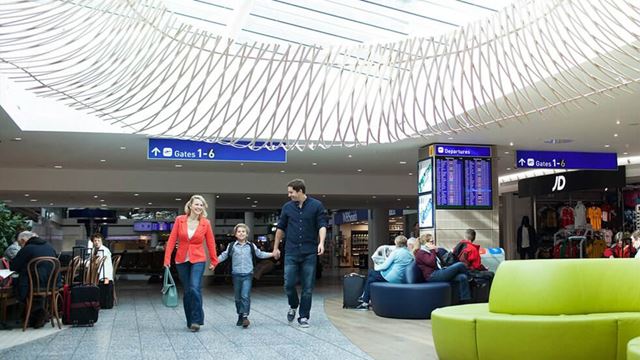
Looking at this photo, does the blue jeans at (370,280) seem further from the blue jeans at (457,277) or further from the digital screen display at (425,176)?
the digital screen display at (425,176)

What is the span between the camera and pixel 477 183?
40.0 ft

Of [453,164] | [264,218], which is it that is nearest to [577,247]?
[453,164]

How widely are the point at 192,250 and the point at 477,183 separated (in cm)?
702

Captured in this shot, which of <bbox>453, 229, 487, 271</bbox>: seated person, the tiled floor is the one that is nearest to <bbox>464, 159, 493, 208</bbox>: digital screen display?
<bbox>453, 229, 487, 271</bbox>: seated person

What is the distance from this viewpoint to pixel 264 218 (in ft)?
119

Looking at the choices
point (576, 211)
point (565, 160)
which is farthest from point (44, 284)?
point (576, 211)

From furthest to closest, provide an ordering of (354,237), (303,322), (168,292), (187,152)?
(354,237) → (187,152) → (168,292) → (303,322)

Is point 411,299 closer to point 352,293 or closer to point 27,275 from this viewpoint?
point 352,293

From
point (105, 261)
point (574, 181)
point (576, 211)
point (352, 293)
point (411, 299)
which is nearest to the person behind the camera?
point (411, 299)

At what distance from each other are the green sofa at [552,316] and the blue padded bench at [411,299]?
3005mm

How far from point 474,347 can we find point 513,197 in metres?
16.9

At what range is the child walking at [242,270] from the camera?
23.1ft

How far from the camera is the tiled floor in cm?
527

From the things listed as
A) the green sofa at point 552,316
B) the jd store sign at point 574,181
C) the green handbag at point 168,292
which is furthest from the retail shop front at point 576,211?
the green sofa at point 552,316
